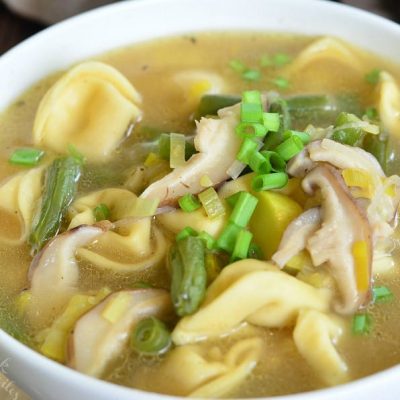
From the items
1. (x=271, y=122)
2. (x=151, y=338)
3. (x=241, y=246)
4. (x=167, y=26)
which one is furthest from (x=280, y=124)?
(x=167, y=26)

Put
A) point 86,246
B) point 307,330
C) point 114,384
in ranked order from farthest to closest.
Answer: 1. point 86,246
2. point 307,330
3. point 114,384

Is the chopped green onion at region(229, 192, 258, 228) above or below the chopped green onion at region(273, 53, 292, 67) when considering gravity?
above

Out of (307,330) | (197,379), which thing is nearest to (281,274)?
(307,330)

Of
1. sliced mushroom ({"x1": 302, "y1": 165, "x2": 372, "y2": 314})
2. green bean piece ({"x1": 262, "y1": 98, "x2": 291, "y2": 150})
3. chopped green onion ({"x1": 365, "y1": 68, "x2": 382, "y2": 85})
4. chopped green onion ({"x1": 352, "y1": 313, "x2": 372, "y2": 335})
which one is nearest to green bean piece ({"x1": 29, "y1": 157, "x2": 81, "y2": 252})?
green bean piece ({"x1": 262, "y1": 98, "x2": 291, "y2": 150})

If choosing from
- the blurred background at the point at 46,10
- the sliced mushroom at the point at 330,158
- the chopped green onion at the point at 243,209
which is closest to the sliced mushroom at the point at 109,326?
the chopped green onion at the point at 243,209

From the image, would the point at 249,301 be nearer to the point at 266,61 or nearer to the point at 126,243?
the point at 126,243

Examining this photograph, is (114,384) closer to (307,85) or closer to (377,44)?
(307,85)

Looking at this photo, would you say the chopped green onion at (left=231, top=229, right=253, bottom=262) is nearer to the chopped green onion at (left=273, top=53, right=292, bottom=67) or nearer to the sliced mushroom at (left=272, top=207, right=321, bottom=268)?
the sliced mushroom at (left=272, top=207, right=321, bottom=268)

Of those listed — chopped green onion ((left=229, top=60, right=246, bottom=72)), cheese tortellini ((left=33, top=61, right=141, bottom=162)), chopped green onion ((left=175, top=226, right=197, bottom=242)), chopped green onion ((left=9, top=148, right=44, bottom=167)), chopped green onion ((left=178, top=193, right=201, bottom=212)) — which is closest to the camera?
chopped green onion ((left=175, top=226, right=197, bottom=242))
